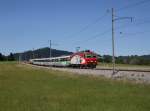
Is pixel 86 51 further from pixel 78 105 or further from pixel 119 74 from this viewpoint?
pixel 78 105

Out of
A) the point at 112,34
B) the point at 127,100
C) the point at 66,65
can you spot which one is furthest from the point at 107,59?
the point at 127,100

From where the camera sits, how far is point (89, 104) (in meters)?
17.8

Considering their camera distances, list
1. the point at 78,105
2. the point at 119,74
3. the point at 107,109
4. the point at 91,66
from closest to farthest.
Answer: the point at 107,109
the point at 78,105
the point at 119,74
the point at 91,66

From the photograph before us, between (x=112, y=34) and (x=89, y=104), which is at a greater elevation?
(x=112, y=34)

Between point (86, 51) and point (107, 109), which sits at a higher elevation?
point (86, 51)

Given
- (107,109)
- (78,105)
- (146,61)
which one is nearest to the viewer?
(107,109)

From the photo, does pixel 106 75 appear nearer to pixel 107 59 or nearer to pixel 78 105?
pixel 78 105

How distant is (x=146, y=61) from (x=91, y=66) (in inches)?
1980

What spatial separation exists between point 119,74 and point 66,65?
4605 centimetres

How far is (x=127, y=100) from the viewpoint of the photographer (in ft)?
63.8

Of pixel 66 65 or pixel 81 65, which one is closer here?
pixel 81 65

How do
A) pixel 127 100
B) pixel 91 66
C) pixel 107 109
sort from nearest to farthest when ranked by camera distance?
pixel 107 109 < pixel 127 100 < pixel 91 66

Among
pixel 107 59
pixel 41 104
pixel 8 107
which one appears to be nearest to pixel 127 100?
pixel 41 104

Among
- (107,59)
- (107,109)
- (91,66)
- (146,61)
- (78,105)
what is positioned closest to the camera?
(107,109)
